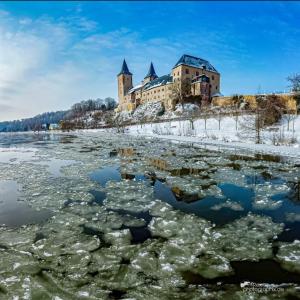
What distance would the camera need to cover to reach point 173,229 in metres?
6.25

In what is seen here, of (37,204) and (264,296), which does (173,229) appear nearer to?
(264,296)

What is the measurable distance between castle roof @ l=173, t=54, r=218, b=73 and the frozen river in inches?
3080

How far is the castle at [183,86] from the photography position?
77438 millimetres

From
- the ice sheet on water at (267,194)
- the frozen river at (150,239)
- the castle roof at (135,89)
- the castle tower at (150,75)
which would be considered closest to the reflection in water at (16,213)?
the frozen river at (150,239)

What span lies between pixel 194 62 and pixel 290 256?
287 feet

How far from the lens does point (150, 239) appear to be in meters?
5.71

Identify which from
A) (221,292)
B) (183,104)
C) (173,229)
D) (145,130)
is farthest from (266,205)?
(183,104)

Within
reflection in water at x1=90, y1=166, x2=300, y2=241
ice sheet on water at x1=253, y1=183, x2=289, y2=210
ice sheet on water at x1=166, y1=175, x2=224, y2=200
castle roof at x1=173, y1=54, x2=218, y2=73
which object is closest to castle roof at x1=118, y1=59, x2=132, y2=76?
castle roof at x1=173, y1=54, x2=218, y2=73

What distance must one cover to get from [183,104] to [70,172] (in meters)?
63.3

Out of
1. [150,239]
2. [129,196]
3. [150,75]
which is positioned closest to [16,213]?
[129,196]

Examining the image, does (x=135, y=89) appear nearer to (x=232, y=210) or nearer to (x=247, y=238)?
(x=232, y=210)

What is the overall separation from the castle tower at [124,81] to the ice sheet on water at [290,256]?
111 metres

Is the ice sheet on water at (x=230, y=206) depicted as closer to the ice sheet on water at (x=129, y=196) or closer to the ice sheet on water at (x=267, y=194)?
the ice sheet on water at (x=267, y=194)

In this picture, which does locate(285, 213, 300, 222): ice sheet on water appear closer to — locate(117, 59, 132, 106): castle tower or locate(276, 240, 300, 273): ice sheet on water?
locate(276, 240, 300, 273): ice sheet on water
